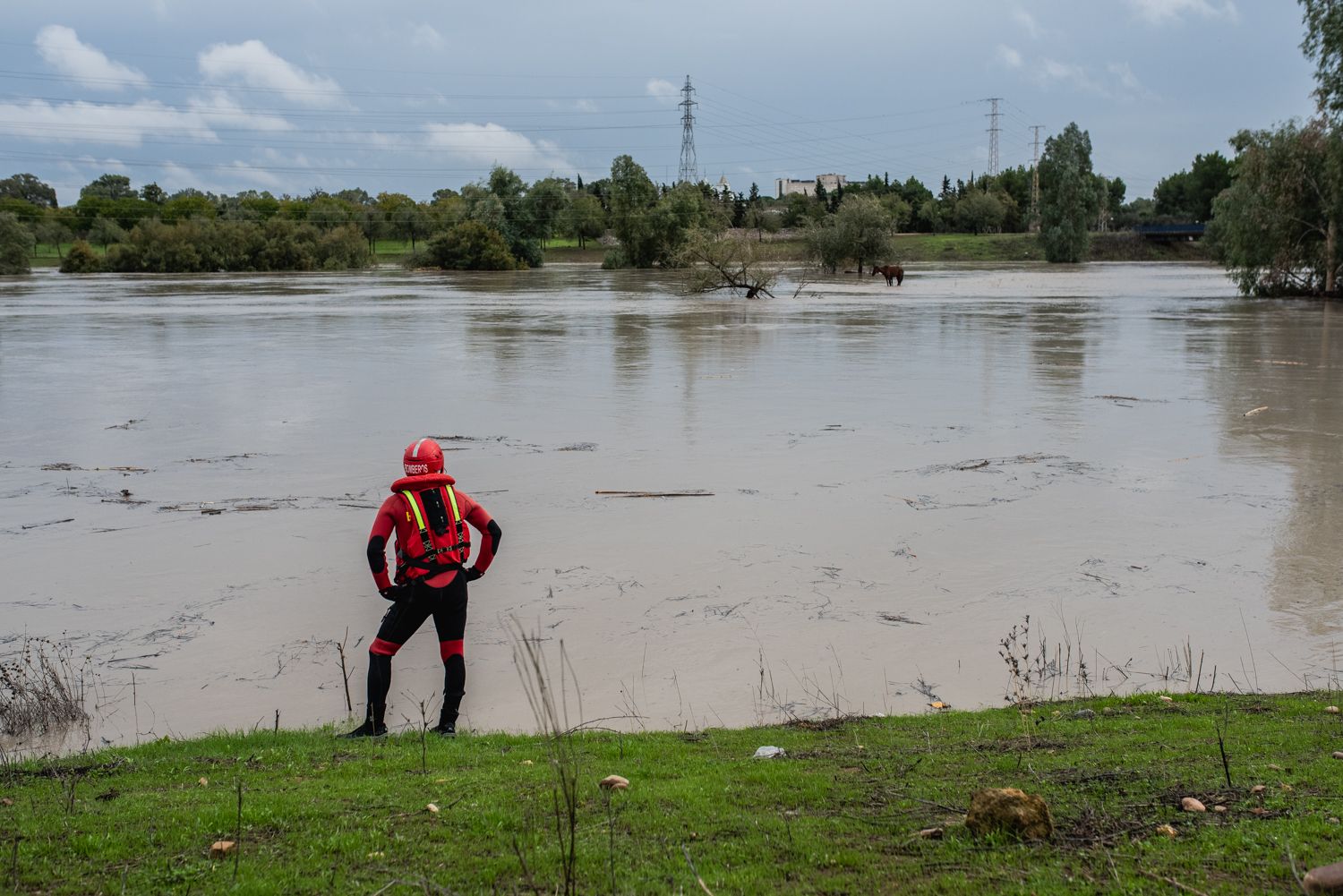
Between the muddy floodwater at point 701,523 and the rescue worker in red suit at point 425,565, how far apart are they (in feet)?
2.48

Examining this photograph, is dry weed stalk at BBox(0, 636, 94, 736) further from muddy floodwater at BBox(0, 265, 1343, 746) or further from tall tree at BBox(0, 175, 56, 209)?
tall tree at BBox(0, 175, 56, 209)

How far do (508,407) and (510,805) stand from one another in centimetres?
1718

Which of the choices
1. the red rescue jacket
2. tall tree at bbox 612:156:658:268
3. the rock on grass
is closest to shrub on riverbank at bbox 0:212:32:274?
tall tree at bbox 612:156:658:268

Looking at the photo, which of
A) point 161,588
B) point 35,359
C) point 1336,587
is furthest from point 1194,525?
point 35,359

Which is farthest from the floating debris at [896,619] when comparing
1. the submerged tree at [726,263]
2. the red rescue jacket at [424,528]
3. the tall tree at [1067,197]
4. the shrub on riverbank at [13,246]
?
the tall tree at [1067,197]

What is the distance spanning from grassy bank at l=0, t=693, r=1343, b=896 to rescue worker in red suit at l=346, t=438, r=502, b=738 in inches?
21.8

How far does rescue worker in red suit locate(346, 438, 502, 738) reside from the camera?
25.2 ft

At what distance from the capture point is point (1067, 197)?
11162 cm

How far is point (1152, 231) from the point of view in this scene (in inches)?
5167

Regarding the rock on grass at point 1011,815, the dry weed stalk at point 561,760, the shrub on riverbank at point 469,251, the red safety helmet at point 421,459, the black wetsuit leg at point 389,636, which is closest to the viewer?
the dry weed stalk at point 561,760

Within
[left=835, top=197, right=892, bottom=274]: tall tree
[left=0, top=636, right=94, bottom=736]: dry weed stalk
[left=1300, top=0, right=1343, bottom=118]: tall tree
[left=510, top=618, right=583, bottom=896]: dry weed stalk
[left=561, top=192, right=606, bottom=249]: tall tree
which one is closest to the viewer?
[left=510, top=618, right=583, bottom=896]: dry weed stalk

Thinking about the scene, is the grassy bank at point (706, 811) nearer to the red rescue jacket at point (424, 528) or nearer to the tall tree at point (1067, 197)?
the red rescue jacket at point (424, 528)

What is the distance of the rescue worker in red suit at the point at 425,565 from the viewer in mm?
7684

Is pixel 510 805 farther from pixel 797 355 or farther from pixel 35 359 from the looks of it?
pixel 35 359
